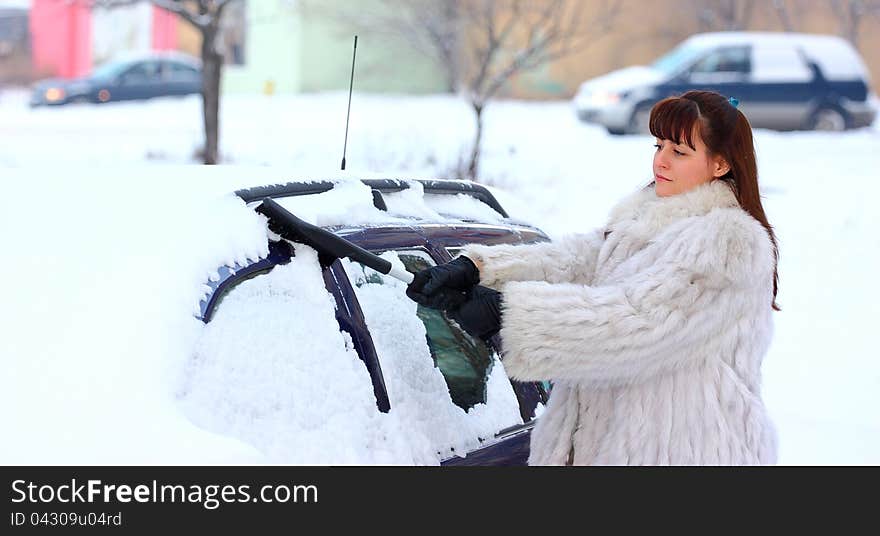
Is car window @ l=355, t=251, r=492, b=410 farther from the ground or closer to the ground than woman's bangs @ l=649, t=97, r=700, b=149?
closer to the ground

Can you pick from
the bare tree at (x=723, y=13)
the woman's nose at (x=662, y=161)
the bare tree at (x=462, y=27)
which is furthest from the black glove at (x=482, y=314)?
the bare tree at (x=723, y=13)

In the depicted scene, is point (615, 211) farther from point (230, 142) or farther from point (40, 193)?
point (230, 142)

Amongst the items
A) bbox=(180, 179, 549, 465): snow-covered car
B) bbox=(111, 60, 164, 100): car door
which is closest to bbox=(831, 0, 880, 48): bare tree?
bbox=(111, 60, 164, 100): car door

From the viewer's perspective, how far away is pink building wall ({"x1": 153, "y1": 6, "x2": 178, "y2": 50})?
30188 millimetres

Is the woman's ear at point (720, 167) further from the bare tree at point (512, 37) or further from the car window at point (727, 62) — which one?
the car window at point (727, 62)

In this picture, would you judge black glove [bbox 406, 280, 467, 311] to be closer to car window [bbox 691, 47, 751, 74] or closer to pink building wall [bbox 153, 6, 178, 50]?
car window [bbox 691, 47, 751, 74]

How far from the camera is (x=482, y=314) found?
2.77 m

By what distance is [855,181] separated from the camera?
582 inches

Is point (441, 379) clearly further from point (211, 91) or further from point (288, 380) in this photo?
point (211, 91)

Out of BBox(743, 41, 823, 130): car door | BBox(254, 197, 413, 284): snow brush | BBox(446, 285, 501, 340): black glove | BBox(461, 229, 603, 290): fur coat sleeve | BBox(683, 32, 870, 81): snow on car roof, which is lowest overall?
BBox(743, 41, 823, 130): car door

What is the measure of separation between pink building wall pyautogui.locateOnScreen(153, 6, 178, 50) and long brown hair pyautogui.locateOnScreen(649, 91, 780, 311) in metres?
28.6

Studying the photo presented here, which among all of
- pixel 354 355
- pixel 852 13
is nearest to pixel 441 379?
pixel 354 355

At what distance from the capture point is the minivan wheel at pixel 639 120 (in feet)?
59.7

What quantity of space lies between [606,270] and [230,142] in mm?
14454
